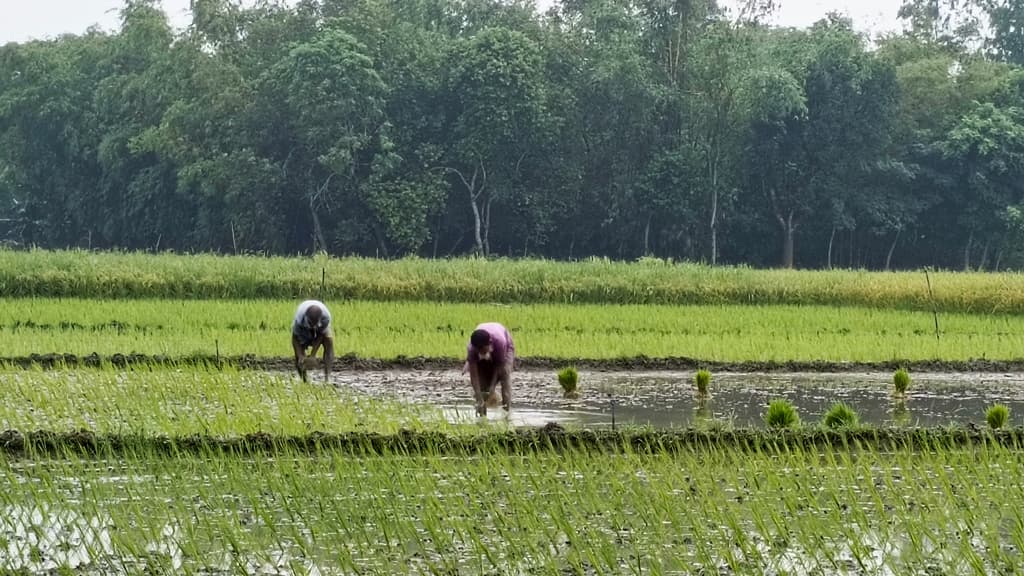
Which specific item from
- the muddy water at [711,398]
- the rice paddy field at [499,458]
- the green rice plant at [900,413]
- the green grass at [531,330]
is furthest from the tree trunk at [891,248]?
the green rice plant at [900,413]

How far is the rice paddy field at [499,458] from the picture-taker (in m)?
6.32

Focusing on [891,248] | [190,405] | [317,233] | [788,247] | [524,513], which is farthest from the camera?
[891,248]

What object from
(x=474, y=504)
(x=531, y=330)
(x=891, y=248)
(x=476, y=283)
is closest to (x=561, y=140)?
(x=891, y=248)

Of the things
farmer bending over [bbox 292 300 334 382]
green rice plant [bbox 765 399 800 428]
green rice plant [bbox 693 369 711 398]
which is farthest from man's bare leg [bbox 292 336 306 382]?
green rice plant [bbox 765 399 800 428]

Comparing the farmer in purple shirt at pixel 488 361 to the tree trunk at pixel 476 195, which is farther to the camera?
the tree trunk at pixel 476 195

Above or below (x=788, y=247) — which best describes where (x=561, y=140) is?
above

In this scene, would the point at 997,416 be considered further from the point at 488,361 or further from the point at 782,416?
the point at 488,361

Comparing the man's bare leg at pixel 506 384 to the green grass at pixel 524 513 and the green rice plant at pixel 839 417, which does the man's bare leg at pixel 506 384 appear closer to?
the green grass at pixel 524 513

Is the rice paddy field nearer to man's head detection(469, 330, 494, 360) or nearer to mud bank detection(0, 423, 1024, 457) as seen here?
mud bank detection(0, 423, 1024, 457)

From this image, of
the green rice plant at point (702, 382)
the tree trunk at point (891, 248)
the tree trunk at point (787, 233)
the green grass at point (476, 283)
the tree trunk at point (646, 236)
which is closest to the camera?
the green rice plant at point (702, 382)

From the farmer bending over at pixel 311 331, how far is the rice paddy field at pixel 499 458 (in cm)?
32

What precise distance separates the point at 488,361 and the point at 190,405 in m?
2.36

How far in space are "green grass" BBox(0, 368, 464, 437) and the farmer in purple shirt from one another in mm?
375

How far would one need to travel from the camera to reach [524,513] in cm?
695
